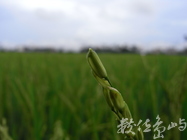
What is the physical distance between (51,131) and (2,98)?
24 centimetres

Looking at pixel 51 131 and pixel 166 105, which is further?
pixel 166 105

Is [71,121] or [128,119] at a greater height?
[128,119]

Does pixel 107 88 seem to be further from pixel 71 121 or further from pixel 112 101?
pixel 71 121

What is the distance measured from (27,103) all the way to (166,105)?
1.39 ft

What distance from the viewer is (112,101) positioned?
5.4 inches

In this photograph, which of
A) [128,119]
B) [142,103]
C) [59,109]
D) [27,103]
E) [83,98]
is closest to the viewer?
[128,119]

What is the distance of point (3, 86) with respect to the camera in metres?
0.98

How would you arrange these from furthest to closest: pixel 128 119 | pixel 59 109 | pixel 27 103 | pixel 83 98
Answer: pixel 83 98
pixel 59 109
pixel 27 103
pixel 128 119

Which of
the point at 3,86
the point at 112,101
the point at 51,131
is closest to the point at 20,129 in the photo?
the point at 51,131

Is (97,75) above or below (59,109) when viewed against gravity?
above

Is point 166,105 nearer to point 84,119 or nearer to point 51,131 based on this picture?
point 84,119

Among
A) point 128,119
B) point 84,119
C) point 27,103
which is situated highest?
point 128,119

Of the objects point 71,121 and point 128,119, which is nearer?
point 128,119

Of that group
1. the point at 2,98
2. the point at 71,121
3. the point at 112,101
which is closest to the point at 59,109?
the point at 71,121
